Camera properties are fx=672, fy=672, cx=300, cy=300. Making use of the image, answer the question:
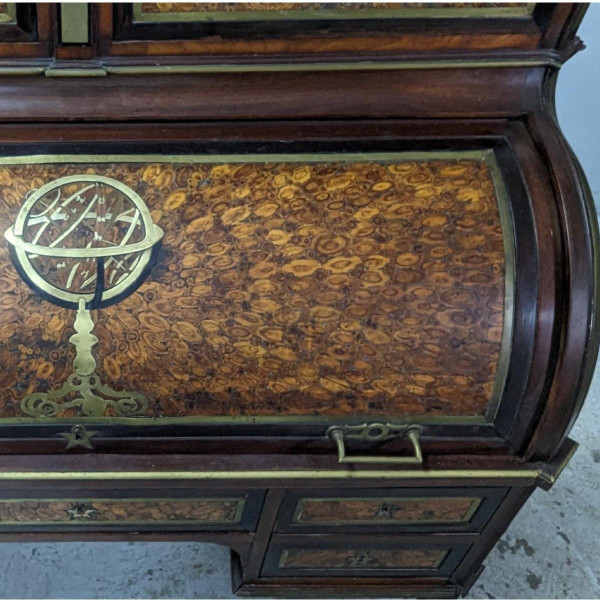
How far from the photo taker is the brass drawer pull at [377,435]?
3.83ft

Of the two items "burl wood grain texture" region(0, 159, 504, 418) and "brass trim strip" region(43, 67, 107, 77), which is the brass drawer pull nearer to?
"burl wood grain texture" region(0, 159, 504, 418)

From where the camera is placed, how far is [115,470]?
1.16m

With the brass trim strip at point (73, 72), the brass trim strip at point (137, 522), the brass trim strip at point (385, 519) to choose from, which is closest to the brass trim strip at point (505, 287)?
the brass trim strip at point (385, 519)

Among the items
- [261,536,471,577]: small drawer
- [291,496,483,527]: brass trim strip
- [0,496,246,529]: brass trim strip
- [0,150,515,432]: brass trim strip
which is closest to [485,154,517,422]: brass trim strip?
[0,150,515,432]: brass trim strip

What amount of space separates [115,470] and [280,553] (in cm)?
49

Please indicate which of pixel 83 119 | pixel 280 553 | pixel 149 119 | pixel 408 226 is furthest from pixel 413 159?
pixel 280 553

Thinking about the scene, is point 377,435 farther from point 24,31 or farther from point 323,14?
point 24,31

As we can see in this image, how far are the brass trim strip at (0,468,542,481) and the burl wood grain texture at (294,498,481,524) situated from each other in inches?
5.1

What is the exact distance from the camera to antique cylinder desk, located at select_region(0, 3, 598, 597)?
44.5 inches

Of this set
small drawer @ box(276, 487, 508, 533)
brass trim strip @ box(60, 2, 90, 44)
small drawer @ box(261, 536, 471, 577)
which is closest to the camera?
brass trim strip @ box(60, 2, 90, 44)

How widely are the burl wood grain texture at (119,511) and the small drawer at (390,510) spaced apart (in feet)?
0.40

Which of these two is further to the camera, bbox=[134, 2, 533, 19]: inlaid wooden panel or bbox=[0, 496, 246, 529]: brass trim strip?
bbox=[0, 496, 246, 529]: brass trim strip

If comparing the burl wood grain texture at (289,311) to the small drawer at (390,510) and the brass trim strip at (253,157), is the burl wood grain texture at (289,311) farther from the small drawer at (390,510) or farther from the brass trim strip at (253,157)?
the small drawer at (390,510)

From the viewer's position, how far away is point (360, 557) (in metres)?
1.50
